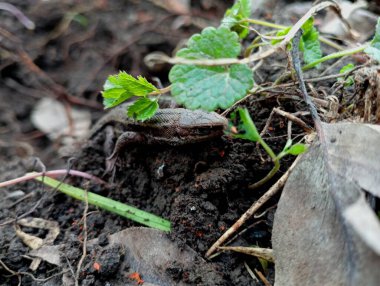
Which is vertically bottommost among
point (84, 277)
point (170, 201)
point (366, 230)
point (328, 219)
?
point (84, 277)

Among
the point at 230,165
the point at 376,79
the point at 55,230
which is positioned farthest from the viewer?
the point at 55,230

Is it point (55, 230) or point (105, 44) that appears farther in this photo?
point (105, 44)

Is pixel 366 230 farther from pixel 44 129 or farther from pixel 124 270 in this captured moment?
pixel 44 129

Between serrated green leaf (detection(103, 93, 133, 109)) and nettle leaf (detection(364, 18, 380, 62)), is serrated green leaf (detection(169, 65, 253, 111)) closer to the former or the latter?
serrated green leaf (detection(103, 93, 133, 109))

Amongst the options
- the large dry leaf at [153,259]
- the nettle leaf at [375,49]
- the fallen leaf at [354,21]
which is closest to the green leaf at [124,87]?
the large dry leaf at [153,259]

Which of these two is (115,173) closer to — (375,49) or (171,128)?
(171,128)

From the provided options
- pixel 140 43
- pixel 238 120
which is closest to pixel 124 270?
pixel 238 120

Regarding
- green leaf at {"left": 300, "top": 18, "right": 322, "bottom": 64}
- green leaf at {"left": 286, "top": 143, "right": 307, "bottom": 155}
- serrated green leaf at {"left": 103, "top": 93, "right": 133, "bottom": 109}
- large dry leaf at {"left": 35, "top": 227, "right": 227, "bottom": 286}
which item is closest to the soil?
large dry leaf at {"left": 35, "top": 227, "right": 227, "bottom": 286}
